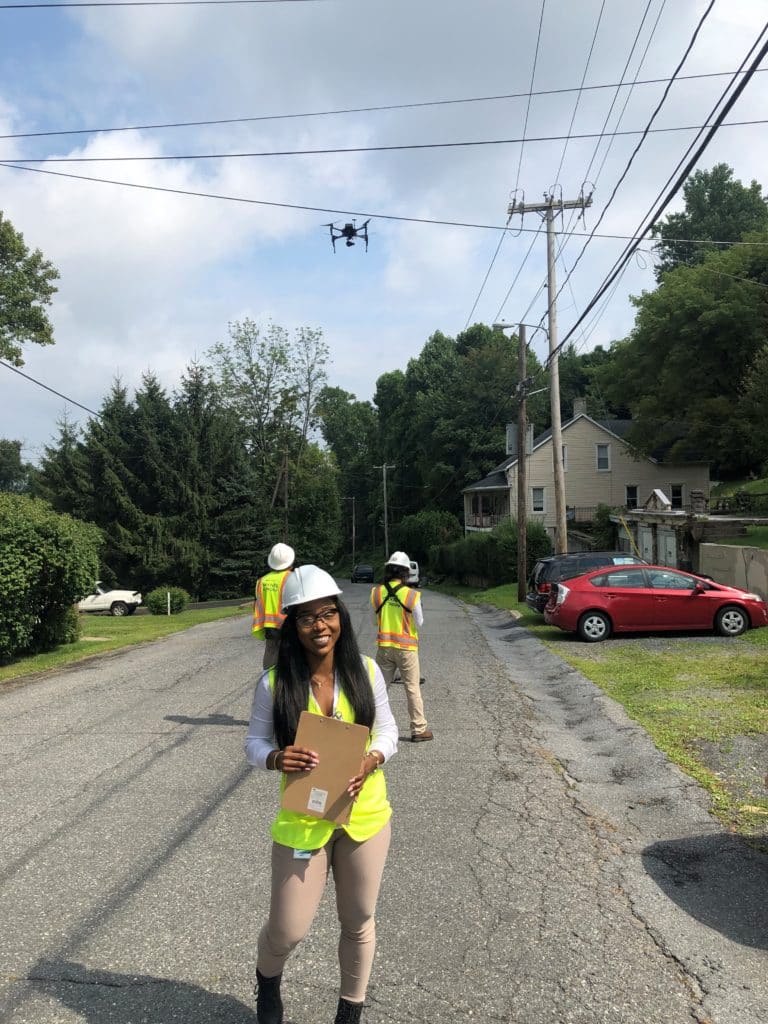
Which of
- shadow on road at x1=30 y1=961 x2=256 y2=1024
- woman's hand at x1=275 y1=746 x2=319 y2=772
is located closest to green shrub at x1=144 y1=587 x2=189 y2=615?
shadow on road at x1=30 y1=961 x2=256 y2=1024

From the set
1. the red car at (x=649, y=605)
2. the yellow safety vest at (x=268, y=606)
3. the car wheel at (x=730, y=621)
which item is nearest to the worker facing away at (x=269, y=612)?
the yellow safety vest at (x=268, y=606)

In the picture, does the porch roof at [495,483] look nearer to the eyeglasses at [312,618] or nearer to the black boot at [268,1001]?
the eyeglasses at [312,618]

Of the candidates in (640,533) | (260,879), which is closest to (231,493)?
(640,533)

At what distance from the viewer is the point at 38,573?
14.8m

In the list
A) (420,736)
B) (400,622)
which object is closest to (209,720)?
(420,736)

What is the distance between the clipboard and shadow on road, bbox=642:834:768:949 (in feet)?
7.87

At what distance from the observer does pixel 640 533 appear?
35.1 m

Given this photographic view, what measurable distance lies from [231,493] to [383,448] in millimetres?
42945

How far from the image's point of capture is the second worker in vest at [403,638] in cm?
820

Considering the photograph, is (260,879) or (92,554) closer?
(260,879)

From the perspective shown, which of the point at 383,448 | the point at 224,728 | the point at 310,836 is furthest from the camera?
the point at 383,448

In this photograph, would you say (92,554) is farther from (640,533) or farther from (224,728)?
(640,533)

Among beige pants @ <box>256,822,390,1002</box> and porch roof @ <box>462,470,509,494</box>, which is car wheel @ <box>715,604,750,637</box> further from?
porch roof @ <box>462,470,509,494</box>

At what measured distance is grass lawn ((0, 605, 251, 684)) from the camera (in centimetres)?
1448
